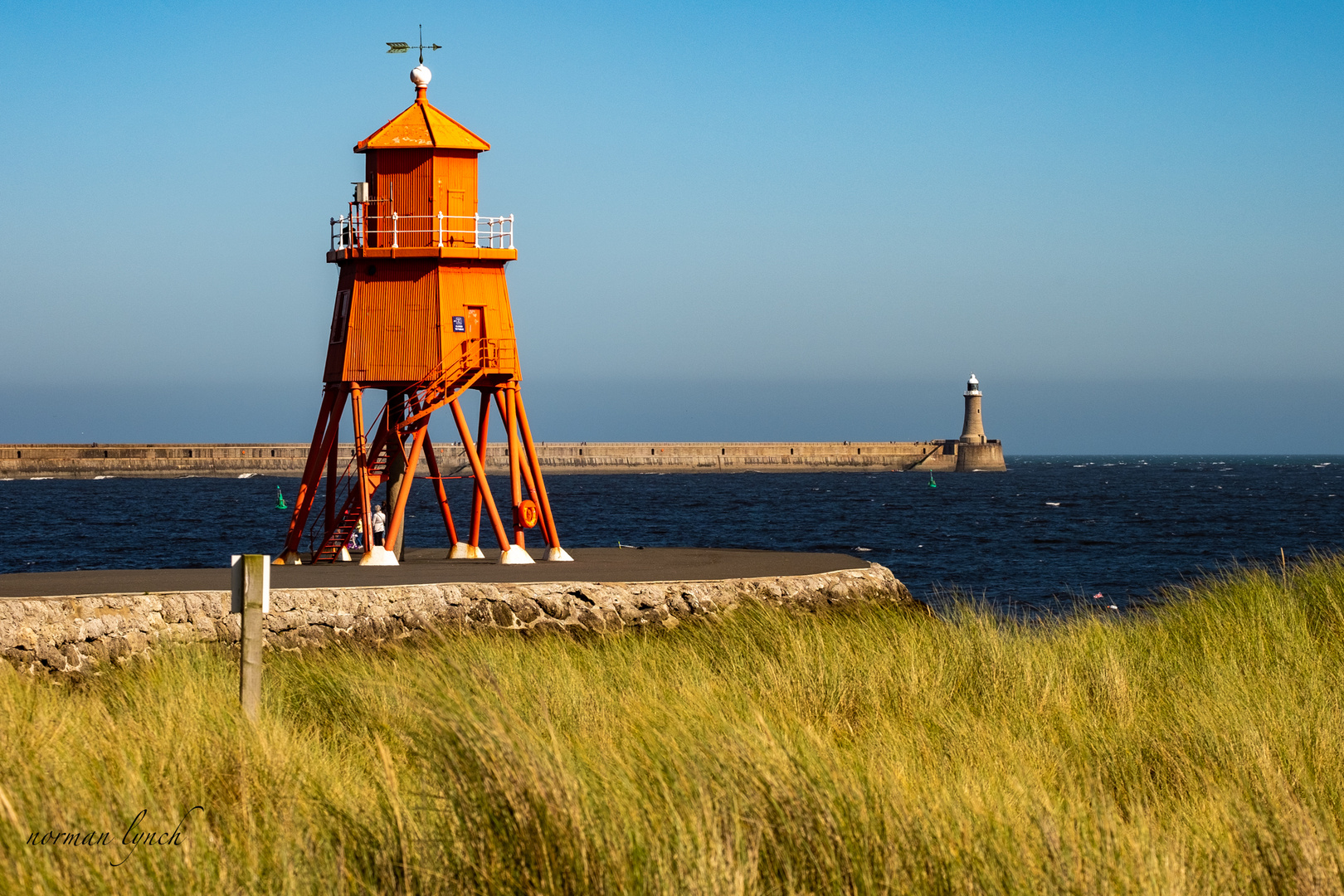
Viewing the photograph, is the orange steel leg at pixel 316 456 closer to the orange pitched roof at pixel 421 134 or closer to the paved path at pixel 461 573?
the paved path at pixel 461 573

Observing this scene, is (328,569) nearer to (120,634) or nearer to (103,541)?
(120,634)

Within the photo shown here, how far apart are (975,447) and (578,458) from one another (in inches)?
1571

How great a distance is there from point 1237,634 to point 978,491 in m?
81.2

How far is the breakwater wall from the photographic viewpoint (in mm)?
115062

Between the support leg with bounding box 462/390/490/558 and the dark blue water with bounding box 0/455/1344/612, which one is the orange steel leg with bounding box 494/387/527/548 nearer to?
the support leg with bounding box 462/390/490/558

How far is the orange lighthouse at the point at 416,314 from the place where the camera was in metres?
19.7

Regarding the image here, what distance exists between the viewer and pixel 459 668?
8.35 meters

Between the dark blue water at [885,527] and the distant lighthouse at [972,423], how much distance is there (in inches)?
1225

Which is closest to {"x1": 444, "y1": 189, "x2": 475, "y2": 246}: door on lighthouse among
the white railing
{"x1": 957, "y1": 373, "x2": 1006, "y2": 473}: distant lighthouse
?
the white railing

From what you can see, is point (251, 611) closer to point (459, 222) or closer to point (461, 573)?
point (461, 573)

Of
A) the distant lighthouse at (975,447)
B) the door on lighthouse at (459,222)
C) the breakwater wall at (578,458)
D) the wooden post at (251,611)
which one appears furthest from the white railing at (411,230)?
the distant lighthouse at (975,447)

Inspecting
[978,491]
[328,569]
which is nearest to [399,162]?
[328,569]

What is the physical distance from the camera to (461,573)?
17344 mm

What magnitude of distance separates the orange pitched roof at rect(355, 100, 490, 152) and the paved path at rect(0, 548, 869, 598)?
6.38 meters
